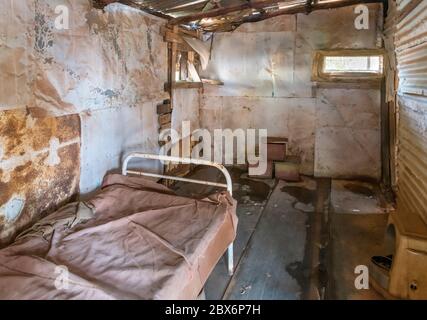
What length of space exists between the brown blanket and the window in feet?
10.4

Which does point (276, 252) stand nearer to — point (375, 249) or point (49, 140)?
point (375, 249)

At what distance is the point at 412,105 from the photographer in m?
3.00

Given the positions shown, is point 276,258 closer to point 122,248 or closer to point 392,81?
point 122,248

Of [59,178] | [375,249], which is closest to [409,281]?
[375,249]

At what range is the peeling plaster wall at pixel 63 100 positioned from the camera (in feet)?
6.83

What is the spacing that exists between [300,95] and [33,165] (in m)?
4.15

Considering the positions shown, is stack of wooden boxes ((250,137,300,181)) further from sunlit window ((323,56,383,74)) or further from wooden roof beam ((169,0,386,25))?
wooden roof beam ((169,0,386,25))

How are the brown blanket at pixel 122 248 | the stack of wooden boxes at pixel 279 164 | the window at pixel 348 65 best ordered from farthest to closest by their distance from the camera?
the stack of wooden boxes at pixel 279 164, the window at pixel 348 65, the brown blanket at pixel 122 248

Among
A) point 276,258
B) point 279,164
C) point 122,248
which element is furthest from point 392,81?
point 122,248

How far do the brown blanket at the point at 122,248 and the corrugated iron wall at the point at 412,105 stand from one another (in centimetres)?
152

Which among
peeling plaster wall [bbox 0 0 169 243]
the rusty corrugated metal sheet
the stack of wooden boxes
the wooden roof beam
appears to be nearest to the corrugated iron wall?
the rusty corrugated metal sheet

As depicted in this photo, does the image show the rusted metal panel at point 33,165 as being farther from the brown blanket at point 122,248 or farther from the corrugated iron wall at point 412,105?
the corrugated iron wall at point 412,105

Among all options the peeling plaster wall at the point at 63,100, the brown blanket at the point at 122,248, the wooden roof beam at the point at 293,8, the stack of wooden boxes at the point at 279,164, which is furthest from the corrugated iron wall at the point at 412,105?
the peeling plaster wall at the point at 63,100
